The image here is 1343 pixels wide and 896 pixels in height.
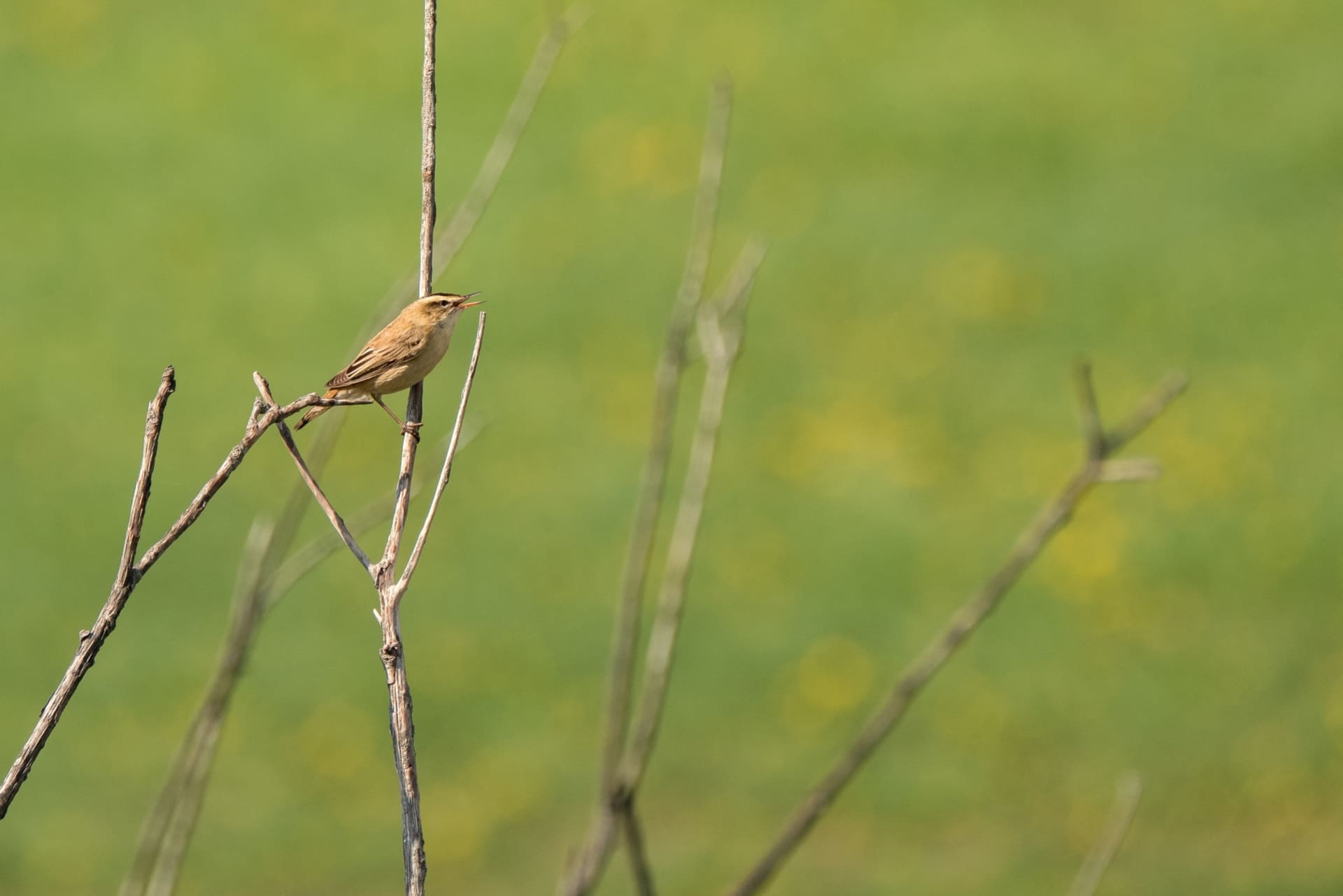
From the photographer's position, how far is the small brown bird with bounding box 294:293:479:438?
2.73 metres

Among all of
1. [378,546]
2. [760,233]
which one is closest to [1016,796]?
[378,546]

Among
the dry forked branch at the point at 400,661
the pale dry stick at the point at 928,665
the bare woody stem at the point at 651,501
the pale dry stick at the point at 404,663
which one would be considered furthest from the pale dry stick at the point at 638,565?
the dry forked branch at the point at 400,661

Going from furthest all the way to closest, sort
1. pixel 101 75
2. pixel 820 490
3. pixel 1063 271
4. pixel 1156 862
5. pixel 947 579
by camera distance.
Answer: pixel 101 75 → pixel 1063 271 → pixel 820 490 → pixel 947 579 → pixel 1156 862

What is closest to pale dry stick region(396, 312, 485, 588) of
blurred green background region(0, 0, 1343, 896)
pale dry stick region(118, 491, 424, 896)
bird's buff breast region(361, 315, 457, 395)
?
bird's buff breast region(361, 315, 457, 395)

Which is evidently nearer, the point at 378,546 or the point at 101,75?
the point at 378,546

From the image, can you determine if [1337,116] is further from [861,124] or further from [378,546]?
[378,546]

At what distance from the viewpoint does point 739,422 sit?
11.9 metres

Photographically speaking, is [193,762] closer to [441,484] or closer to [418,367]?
A: [418,367]

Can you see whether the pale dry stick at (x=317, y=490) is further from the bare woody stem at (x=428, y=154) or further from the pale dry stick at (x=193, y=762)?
the pale dry stick at (x=193, y=762)

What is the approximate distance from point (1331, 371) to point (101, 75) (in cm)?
1181

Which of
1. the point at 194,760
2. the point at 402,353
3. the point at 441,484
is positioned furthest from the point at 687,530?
the point at 441,484

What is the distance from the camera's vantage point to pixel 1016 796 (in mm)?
9203

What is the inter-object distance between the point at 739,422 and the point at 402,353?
8.96 metres

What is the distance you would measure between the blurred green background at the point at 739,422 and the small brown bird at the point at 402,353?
507 cm
